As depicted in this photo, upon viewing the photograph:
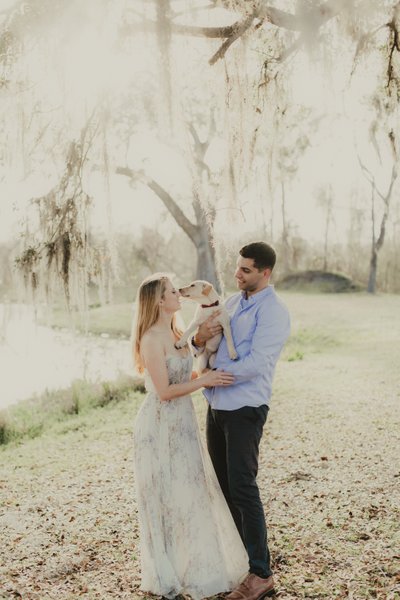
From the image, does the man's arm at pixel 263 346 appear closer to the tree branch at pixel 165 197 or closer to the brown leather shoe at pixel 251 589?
the brown leather shoe at pixel 251 589

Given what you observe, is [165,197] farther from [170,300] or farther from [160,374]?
[160,374]

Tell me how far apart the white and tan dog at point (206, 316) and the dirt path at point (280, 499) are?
151 centimetres

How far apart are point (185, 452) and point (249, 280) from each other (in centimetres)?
110

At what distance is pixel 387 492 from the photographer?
5512 mm

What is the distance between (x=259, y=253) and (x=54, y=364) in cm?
1376

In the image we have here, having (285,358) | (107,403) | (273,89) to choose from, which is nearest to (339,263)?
(285,358)

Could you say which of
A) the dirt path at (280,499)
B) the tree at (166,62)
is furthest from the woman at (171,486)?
the tree at (166,62)

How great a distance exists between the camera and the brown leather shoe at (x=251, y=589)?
139 inches

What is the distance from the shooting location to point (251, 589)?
356 centimetres

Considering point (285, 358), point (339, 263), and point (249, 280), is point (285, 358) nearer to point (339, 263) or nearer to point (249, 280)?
point (249, 280)

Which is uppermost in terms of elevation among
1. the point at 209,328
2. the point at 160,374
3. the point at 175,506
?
the point at 209,328

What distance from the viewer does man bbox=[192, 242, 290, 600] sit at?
3500mm

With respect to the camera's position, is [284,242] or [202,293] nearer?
[202,293]

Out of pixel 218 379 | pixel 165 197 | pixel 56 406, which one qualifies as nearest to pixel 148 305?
pixel 218 379
